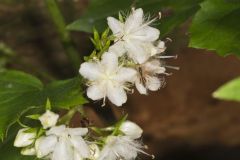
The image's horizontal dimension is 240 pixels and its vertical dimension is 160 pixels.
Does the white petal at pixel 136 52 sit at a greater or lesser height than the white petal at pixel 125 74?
greater

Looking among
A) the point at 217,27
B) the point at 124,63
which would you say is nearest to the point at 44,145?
the point at 124,63

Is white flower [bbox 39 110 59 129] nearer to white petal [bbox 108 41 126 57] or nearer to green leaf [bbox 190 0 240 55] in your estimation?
white petal [bbox 108 41 126 57]

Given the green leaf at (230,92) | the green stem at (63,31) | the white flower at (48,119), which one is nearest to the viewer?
the green leaf at (230,92)

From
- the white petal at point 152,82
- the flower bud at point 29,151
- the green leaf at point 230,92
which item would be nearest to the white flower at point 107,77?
the white petal at point 152,82

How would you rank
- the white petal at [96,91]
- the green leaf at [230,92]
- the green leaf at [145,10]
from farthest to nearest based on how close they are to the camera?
the green leaf at [145,10]
the white petal at [96,91]
the green leaf at [230,92]

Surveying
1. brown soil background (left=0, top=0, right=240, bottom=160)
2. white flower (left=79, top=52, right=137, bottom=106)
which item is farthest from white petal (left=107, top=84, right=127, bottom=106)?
brown soil background (left=0, top=0, right=240, bottom=160)

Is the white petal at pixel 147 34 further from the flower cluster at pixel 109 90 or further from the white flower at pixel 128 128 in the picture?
the white flower at pixel 128 128
